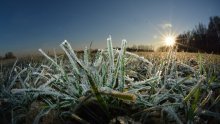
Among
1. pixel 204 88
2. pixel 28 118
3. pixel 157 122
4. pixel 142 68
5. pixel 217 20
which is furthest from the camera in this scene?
pixel 217 20

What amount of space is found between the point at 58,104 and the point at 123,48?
41 centimetres

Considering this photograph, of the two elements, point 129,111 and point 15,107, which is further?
point 15,107

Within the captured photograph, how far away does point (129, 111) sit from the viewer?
1.54 metres

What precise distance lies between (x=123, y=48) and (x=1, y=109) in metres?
0.82

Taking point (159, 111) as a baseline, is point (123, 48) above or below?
above

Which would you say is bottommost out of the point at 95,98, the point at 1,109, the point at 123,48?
the point at 1,109

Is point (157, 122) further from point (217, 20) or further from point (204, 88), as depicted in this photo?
point (217, 20)

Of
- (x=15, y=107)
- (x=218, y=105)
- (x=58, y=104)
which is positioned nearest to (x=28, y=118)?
(x=58, y=104)

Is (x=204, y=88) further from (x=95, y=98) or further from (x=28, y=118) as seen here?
(x=28, y=118)

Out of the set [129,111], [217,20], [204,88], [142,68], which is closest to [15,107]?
[129,111]

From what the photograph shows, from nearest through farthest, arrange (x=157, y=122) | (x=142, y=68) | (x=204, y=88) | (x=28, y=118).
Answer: (x=157, y=122)
(x=28, y=118)
(x=204, y=88)
(x=142, y=68)

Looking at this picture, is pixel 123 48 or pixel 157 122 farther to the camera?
pixel 123 48

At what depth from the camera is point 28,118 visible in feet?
5.27

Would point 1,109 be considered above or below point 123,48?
below
